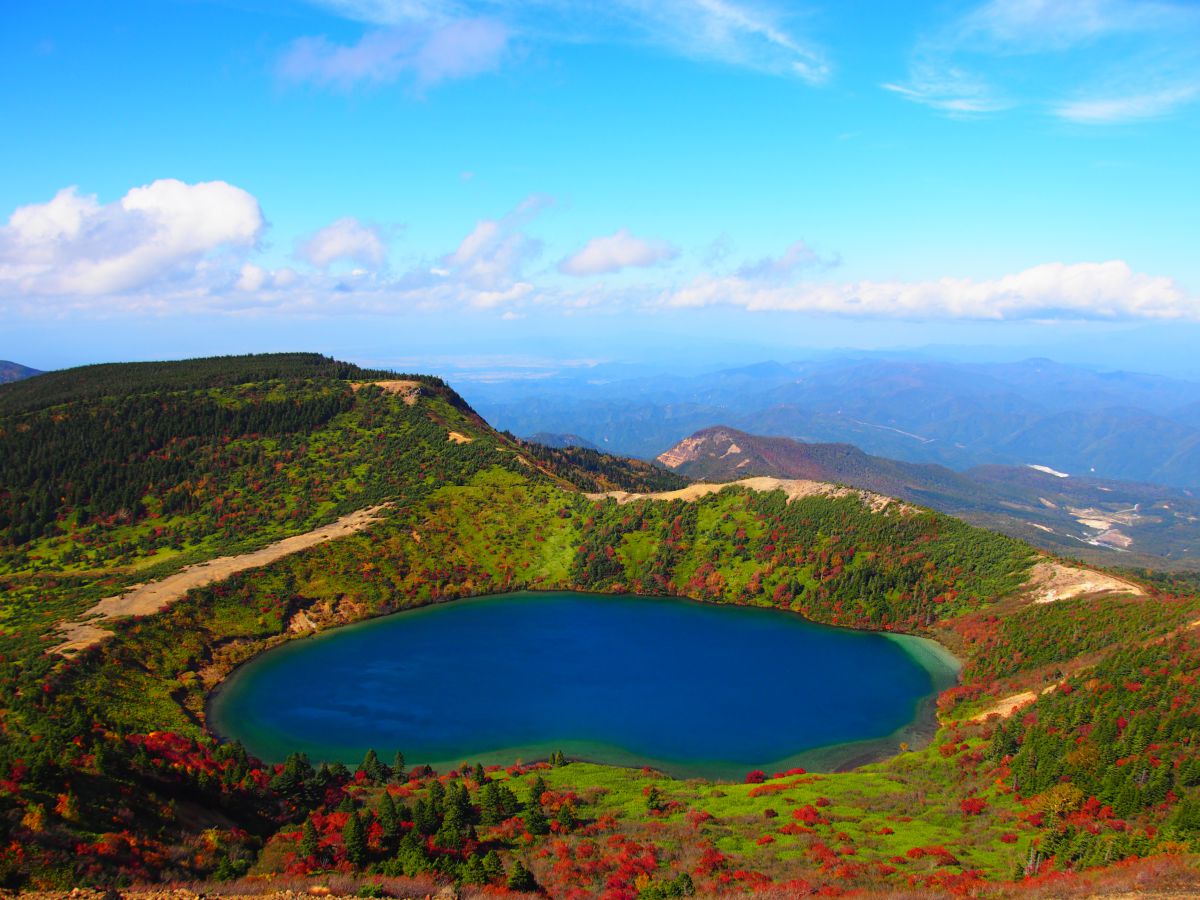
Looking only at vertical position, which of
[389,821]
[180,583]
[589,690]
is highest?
[180,583]

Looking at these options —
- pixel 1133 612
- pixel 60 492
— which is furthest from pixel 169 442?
pixel 1133 612

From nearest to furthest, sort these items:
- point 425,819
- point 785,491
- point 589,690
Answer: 1. point 425,819
2. point 589,690
3. point 785,491

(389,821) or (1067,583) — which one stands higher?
(1067,583)

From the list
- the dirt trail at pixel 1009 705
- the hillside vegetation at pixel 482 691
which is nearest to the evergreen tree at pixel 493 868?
the hillside vegetation at pixel 482 691

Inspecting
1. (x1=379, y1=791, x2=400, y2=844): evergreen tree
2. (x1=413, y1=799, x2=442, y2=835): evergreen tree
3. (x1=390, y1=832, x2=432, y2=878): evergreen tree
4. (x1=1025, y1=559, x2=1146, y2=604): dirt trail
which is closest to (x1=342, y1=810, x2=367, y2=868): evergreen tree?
(x1=390, y1=832, x2=432, y2=878): evergreen tree

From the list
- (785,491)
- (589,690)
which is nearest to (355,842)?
(589,690)

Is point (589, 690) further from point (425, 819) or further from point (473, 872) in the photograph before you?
point (473, 872)

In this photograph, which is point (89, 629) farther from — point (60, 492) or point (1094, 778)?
point (1094, 778)
